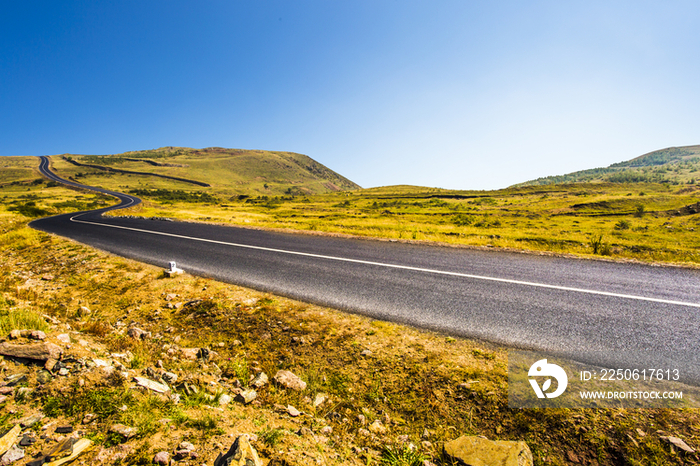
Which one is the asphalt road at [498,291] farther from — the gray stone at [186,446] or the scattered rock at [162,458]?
the scattered rock at [162,458]

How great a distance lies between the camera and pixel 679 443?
8.14 feet

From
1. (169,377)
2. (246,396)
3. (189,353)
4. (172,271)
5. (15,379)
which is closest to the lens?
(15,379)

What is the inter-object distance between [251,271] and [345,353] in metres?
5.12

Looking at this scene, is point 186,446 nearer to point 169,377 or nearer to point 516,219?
point 169,377

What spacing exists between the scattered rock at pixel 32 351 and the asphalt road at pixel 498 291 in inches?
153

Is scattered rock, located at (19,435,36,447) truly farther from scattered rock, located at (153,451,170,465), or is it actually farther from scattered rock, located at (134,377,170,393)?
scattered rock, located at (134,377,170,393)

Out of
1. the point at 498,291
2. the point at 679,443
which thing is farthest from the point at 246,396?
the point at 498,291

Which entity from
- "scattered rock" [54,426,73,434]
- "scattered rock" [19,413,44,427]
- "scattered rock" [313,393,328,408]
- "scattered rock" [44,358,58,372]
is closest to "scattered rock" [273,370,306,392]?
"scattered rock" [313,393,328,408]

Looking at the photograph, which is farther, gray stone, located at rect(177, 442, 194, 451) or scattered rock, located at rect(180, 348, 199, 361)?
scattered rock, located at rect(180, 348, 199, 361)

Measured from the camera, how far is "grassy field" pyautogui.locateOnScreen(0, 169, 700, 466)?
2.38 meters

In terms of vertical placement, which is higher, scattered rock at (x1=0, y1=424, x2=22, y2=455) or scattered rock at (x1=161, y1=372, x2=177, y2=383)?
scattered rock at (x1=0, y1=424, x2=22, y2=455)

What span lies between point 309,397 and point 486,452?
1837mm

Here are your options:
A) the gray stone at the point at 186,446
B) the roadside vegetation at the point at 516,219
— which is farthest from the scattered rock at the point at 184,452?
the roadside vegetation at the point at 516,219

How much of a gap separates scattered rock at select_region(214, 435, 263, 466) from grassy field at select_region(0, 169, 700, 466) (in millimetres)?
102
